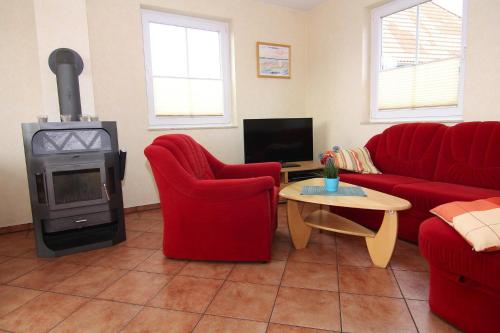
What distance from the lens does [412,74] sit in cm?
322

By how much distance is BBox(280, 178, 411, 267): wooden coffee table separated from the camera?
1953 mm

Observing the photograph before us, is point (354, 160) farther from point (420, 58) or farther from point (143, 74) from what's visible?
point (143, 74)

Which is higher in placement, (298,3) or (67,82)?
(298,3)

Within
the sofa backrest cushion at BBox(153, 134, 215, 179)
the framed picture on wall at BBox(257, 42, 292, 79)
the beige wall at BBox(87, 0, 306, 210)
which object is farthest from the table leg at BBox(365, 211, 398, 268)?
the framed picture on wall at BBox(257, 42, 292, 79)

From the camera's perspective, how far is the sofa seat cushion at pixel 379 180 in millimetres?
2531

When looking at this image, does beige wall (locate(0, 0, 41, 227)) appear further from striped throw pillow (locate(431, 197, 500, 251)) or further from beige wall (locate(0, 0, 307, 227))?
striped throw pillow (locate(431, 197, 500, 251))

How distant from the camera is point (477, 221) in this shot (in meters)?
1.33

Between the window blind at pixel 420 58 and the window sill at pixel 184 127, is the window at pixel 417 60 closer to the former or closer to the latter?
the window blind at pixel 420 58

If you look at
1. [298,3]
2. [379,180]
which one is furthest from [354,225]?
[298,3]

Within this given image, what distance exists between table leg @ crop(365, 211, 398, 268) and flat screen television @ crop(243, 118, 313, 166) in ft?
6.32

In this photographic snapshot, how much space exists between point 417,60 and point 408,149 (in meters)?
1.00

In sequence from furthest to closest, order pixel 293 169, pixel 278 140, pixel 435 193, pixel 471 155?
pixel 278 140 → pixel 293 169 → pixel 471 155 → pixel 435 193

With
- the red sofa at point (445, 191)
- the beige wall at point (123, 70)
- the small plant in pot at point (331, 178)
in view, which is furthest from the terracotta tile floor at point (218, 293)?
the beige wall at point (123, 70)

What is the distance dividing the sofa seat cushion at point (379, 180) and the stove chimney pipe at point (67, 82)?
8.32 feet
